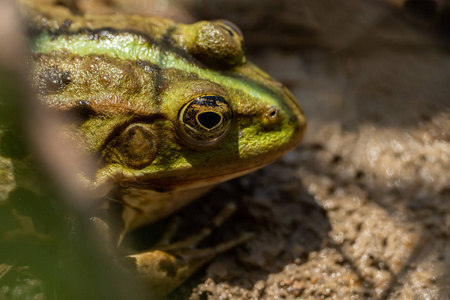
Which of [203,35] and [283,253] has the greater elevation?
[203,35]

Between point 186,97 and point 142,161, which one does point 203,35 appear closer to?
point 186,97

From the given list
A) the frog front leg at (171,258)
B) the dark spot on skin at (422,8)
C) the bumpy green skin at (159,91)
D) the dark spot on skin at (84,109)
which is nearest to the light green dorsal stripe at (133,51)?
the bumpy green skin at (159,91)

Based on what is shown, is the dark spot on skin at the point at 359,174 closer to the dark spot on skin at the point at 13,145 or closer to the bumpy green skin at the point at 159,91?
the bumpy green skin at the point at 159,91

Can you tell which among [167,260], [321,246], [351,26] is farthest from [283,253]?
[351,26]

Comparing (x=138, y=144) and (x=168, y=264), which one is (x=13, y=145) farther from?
(x=168, y=264)

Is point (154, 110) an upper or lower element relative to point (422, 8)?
lower

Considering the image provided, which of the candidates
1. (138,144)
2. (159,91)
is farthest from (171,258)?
(159,91)
